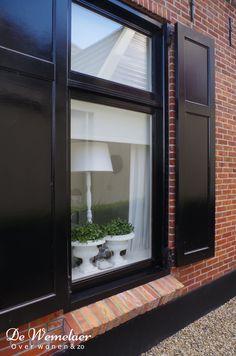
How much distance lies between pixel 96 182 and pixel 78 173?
227mm

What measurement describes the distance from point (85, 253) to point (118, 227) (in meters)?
0.39

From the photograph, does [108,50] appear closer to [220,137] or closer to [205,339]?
[220,137]

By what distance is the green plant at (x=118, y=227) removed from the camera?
2.41 meters

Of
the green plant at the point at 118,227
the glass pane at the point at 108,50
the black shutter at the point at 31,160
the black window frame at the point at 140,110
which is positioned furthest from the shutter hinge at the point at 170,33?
the green plant at the point at 118,227

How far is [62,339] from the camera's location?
6.04 feet

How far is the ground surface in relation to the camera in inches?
94.3

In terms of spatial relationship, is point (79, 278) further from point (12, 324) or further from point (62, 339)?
point (12, 324)

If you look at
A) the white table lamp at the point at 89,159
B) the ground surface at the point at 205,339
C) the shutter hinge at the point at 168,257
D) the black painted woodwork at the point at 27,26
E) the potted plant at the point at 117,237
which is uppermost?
the black painted woodwork at the point at 27,26

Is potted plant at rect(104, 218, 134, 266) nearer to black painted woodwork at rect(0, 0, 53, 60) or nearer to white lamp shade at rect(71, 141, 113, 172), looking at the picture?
white lamp shade at rect(71, 141, 113, 172)

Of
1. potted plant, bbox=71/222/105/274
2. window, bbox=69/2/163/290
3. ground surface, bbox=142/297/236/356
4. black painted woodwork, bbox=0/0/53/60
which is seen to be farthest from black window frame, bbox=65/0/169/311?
ground surface, bbox=142/297/236/356

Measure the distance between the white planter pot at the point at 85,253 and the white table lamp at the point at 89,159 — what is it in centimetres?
21

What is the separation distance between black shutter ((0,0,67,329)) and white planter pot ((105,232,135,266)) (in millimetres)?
671

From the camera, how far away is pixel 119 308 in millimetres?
2074

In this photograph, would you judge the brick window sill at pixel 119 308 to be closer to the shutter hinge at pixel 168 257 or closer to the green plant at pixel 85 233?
the shutter hinge at pixel 168 257
